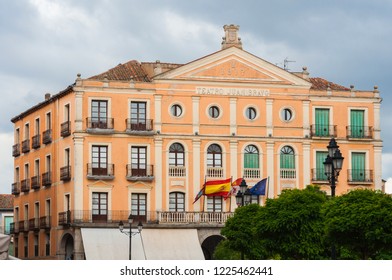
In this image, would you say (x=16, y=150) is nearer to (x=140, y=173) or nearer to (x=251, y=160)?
(x=140, y=173)

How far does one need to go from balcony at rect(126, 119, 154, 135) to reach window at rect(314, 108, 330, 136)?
34.9 feet

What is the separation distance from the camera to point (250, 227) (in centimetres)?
4356

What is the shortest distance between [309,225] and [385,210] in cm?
862

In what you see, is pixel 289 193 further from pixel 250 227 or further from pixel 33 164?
pixel 33 164

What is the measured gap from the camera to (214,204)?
6234 centimetres

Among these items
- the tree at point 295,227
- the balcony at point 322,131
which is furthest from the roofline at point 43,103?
the tree at point 295,227

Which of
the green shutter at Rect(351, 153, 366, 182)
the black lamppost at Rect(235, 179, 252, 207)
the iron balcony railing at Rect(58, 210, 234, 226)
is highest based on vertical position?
the green shutter at Rect(351, 153, 366, 182)

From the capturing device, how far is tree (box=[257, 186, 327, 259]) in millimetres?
36406

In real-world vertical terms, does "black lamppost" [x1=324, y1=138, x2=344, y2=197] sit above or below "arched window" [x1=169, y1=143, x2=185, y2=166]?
below

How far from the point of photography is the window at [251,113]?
64.1 m

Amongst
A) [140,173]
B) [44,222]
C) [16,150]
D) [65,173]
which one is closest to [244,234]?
[140,173]

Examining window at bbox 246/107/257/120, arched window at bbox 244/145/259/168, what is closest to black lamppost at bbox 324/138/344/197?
arched window at bbox 244/145/259/168

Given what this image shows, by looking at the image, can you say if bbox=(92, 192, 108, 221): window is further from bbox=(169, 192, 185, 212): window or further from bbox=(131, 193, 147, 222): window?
bbox=(169, 192, 185, 212): window
